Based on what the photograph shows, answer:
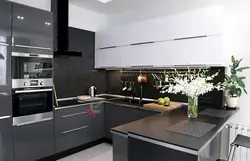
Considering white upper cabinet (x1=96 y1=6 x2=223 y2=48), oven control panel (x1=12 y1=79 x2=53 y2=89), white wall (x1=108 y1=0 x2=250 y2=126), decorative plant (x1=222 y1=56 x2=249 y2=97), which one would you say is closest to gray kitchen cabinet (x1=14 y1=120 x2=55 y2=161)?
oven control panel (x1=12 y1=79 x2=53 y2=89)

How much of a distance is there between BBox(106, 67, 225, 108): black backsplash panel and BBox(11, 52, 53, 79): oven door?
1658 mm

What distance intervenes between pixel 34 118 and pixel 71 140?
817 mm

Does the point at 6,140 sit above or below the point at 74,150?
above

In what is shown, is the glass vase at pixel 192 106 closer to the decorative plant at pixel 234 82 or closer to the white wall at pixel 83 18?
the decorative plant at pixel 234 82

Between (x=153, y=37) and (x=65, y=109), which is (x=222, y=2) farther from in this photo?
(x=65, y=109)

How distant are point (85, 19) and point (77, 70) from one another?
1.14 metres

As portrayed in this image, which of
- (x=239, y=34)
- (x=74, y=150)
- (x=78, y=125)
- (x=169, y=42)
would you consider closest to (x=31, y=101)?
(x=78, y=125)

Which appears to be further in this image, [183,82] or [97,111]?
[97,111]

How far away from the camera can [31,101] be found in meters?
2.61

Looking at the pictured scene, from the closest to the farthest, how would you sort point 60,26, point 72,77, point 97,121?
point 60,26
point 97,121
point 72,77

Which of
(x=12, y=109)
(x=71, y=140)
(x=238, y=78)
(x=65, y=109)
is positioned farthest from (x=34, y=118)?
(x=238, y=78)

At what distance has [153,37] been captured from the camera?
3049mm

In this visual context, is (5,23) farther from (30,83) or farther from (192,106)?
(192,106)

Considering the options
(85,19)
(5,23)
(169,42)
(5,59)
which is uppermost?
(85,19)
